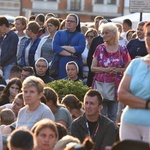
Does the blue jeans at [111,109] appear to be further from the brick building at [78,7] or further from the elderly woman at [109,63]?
the brick building at [78,7]

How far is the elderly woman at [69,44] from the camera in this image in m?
16.4

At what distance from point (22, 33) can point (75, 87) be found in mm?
4430

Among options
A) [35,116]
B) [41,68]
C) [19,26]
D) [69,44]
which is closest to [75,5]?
[19,26]

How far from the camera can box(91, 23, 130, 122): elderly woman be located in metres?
13.8

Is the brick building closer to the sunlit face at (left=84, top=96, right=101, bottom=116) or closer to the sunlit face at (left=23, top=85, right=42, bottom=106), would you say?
the sunlit face at (left=23, top=85, right=42, bottom=106)

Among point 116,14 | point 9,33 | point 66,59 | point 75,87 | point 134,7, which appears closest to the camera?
point 75,87

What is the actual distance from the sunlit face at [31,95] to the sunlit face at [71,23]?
4816 millimetres

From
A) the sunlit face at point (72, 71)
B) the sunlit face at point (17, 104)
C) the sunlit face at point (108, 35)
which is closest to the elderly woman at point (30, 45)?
the sunlit face at point (72, 71)

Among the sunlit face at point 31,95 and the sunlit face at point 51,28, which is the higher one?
the sunlit face at point 51,28

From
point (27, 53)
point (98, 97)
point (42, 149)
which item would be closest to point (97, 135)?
point (98, 97)

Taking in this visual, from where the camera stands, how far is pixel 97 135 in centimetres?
1133

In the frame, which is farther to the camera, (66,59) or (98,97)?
(66,59)

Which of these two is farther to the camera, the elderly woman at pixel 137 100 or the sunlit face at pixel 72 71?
the sunlit face at pixel 72 71

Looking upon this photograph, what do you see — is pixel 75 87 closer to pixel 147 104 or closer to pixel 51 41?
pixel 51 41
